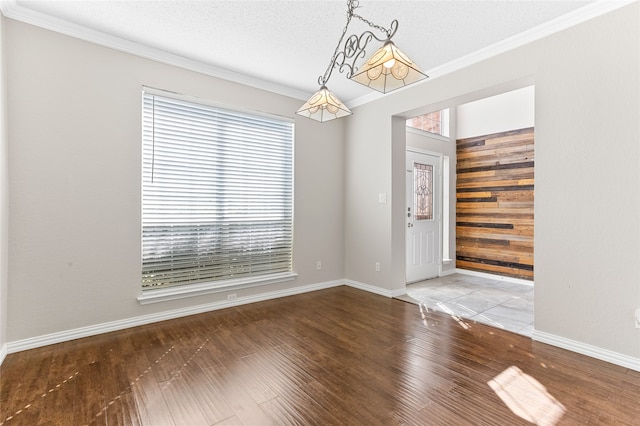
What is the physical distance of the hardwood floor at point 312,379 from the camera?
69.6 inches

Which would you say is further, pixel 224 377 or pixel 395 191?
pixel 395 191

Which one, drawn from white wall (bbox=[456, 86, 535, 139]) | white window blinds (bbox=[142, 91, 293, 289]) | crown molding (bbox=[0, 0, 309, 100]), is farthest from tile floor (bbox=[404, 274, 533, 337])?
crown molding (bbox=[0, 0, 309, 100])

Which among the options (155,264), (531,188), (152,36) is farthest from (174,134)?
(531,188)

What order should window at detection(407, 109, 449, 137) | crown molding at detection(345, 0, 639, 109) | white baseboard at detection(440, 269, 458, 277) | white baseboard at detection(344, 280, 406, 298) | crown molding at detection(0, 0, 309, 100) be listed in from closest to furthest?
crown molding at detection(345, 0, 639, 109) → crown molding at detection(0, 0, 309, 100) → white baseboard at detection(344, 280, 406, 298) → window at detection(407, 109, 449, 137) → white baseboard at detection(440, 269, 458, 277)

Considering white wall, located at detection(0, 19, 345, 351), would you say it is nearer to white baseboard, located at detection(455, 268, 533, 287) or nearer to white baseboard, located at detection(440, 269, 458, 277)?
white baseboard, located at detection(440, 269, 458, 277)

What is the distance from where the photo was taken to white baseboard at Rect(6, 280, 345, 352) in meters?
2.58

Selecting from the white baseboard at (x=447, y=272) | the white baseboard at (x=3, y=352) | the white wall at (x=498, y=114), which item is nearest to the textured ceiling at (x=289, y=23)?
the white wall at (x=498, y=114)

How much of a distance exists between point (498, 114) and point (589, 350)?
4028mm

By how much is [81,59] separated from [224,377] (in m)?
3.11

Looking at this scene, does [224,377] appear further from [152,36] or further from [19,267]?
[152,36]

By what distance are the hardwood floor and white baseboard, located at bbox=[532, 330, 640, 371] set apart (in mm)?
74

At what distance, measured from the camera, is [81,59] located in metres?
2.85

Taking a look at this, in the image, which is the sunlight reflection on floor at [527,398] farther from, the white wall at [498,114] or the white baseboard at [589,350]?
the white wall at [498,114]

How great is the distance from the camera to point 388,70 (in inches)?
80.0
